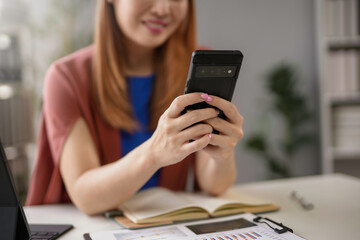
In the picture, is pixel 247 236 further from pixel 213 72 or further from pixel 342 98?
pixel 342 98

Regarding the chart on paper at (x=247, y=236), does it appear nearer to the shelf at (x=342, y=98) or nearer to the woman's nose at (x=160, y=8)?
the woman's nose at (x=160, y=8)

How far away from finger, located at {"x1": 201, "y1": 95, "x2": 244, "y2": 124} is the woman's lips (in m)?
0.36

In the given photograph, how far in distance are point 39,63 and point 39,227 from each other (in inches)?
80.7

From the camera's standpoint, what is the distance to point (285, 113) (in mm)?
2537

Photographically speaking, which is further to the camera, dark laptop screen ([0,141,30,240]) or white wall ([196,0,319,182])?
white wall ([196,0,319,182])

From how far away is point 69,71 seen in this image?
1048 mm

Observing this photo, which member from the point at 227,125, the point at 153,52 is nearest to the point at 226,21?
the point at 153,52

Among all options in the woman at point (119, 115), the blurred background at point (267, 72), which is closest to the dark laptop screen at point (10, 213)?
the woman at point (119, 115)

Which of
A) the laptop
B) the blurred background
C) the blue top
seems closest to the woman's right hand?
the laptop

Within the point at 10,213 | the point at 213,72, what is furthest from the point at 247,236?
the point at 10,213

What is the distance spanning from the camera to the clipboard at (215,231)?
692mm

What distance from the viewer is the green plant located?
8.18 feet

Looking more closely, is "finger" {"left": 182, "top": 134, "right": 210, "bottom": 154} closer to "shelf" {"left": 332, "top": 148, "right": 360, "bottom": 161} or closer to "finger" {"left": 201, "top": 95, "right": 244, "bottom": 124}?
"finger" {"left": 201, "top": 95, "right": 244, "bottom": 124}

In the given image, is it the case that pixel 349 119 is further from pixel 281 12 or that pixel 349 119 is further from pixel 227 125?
pixel 227 125
